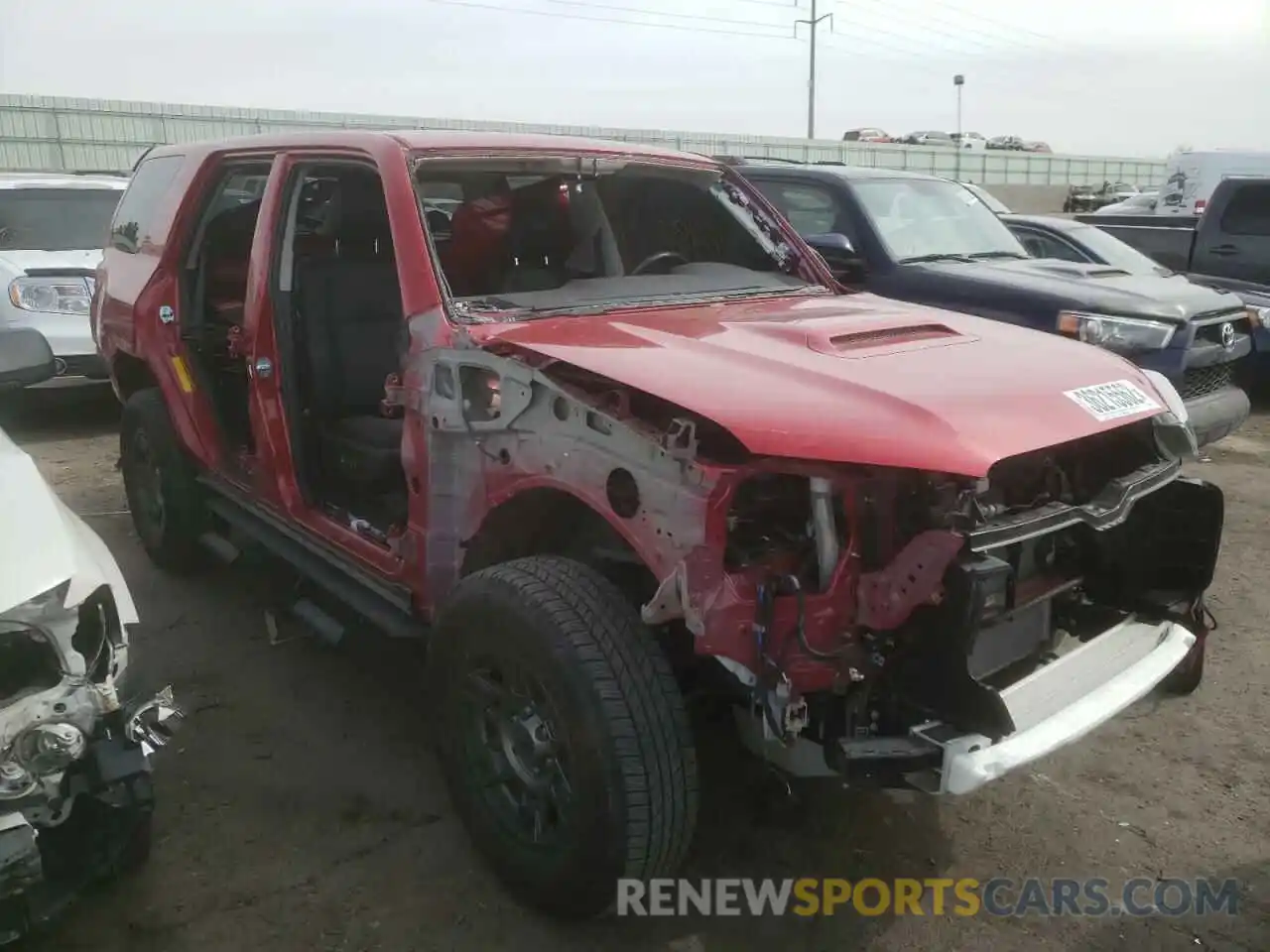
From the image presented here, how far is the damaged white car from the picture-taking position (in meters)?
2.08

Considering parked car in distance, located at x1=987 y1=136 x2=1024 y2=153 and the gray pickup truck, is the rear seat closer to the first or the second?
the gray pickup truck


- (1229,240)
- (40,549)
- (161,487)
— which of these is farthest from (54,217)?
(1229,240)

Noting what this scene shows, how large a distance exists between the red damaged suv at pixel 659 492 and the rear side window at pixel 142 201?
70cm

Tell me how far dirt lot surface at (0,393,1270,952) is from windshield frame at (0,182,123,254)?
5.17m

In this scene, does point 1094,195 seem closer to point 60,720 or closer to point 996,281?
point 996,281

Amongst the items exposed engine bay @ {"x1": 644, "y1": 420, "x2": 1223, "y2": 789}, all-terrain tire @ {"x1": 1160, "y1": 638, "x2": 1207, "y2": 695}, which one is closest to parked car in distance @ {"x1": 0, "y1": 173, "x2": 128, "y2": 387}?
exposed engine bay @ {"x1": 644, "y1": 420, "x2": 1223, "y2": 789}

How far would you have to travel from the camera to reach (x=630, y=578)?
114 inches

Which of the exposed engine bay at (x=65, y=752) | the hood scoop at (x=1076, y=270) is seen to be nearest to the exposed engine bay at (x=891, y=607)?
the exposed engine bay at (x=65, y=752)

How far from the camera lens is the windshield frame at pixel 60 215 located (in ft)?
26.3

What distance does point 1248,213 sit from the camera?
938 cm

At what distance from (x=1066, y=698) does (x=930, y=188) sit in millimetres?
5180

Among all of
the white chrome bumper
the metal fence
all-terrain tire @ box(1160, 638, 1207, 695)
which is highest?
the metal fence

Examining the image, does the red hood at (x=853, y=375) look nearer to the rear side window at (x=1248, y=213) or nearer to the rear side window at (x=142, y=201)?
the rear side window at (x=142, y=201)

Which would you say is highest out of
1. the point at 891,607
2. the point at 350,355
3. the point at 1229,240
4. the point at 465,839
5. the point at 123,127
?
the point at 123,127
